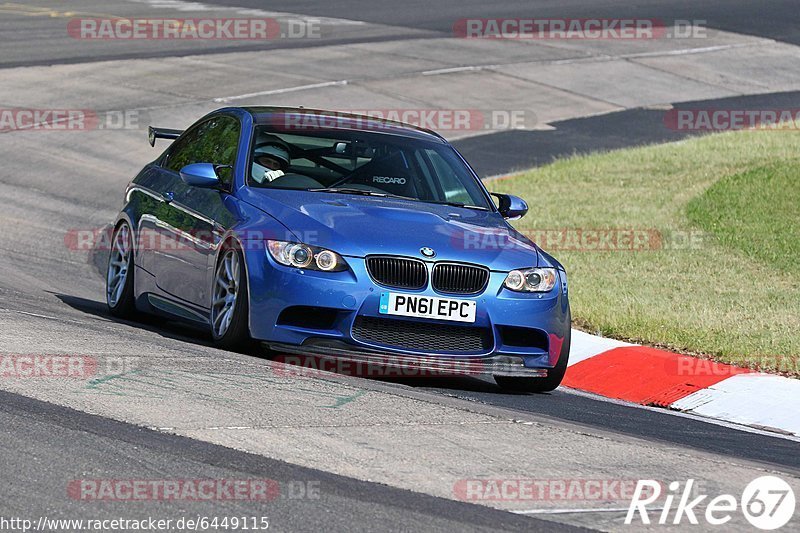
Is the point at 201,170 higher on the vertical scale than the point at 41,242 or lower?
higher

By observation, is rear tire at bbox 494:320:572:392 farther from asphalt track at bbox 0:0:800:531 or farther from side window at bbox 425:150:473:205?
side window at bbox 425:150:473:205

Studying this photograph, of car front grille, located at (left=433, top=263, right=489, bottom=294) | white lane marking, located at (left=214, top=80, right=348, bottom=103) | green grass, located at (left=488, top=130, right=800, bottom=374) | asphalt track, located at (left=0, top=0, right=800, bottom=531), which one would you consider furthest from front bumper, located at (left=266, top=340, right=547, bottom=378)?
white lane marking, located at (left=214, top=80, right=348, bottom=103)

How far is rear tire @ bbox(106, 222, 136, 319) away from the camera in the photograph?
10.1 meters

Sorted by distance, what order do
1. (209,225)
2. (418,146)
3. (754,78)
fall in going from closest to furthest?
1. (209,225)
2. (418,146)
3. (754,78)

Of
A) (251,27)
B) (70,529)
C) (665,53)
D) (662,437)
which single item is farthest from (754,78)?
(70,529)

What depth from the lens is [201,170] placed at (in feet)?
29.6

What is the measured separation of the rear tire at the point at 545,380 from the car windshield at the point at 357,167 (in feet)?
3.96

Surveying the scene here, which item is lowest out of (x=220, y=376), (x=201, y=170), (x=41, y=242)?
(x=41, y=242)

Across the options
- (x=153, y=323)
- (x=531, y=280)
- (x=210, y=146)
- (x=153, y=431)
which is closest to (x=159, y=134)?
(x=210, y=146)

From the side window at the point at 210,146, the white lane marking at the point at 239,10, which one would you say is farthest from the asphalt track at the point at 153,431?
the white lane marking at the point at 239,10

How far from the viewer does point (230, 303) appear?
8477 mm

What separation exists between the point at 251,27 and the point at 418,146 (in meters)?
22.8

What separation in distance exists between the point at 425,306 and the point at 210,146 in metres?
2.49

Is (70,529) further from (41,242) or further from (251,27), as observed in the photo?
(251,27)
